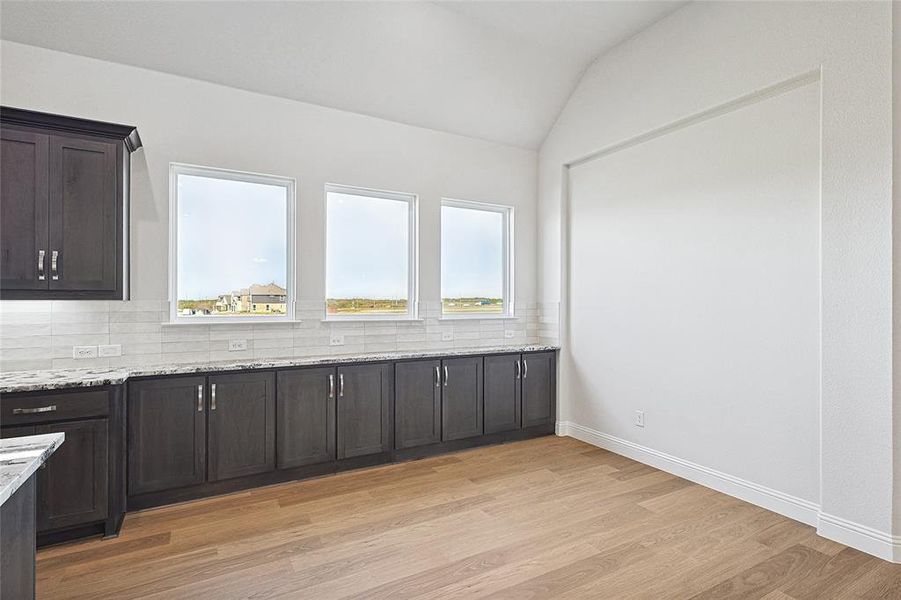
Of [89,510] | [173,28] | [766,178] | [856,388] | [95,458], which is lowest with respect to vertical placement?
[89,510]

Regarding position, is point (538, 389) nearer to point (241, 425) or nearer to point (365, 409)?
point (365, 409)

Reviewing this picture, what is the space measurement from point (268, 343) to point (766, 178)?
3.91 metres

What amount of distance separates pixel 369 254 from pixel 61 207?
90.3 inches

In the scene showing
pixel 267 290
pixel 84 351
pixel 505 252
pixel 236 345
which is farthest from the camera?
pixel 505 252

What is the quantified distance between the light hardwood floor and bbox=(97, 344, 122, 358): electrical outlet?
1.12 meters

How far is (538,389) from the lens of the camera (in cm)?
493

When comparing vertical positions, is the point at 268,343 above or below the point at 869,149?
below

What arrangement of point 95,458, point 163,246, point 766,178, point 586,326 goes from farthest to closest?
point 586,326, point 163,246, point 766,178, point 95,458

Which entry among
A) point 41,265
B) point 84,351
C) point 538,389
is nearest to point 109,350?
point 84,351

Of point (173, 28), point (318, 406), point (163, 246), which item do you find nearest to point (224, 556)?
point (318, 406)

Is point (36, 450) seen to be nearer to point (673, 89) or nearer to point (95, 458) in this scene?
point (95, 458)

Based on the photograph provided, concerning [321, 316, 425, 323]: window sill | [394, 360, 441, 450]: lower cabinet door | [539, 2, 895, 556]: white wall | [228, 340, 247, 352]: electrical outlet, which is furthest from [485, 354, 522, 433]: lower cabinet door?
[228, 340, 247, 352]: electrical outlet

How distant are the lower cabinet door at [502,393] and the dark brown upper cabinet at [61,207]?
3048 mm

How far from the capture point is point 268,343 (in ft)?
13.1
